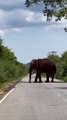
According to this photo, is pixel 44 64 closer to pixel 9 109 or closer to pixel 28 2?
pixel 28 2

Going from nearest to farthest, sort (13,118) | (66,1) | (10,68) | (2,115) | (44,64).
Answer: (13,118) < (2,115) < (66,1) < (44,64) < (10,68)

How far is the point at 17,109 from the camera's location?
891 inches

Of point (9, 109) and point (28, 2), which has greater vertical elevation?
point (28, 2)

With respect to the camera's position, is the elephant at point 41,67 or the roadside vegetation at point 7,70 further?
the roadside vegetation at point 7,70

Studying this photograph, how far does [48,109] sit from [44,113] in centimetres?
195

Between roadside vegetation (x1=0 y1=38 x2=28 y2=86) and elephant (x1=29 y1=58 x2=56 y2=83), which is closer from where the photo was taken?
elephant (x1=29 y1=58 x2=56 y2=83)

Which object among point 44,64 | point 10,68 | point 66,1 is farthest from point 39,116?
point 10,68

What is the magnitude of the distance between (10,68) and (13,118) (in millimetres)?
71294

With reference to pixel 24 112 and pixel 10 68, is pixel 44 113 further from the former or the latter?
pixel 10 68

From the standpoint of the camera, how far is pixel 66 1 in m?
46.2

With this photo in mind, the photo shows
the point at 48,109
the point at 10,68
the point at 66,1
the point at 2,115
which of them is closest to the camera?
the point at 2,115

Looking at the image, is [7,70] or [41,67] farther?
[7,70]

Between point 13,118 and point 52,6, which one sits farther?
point 52,6

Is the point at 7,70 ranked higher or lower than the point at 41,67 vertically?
higher
